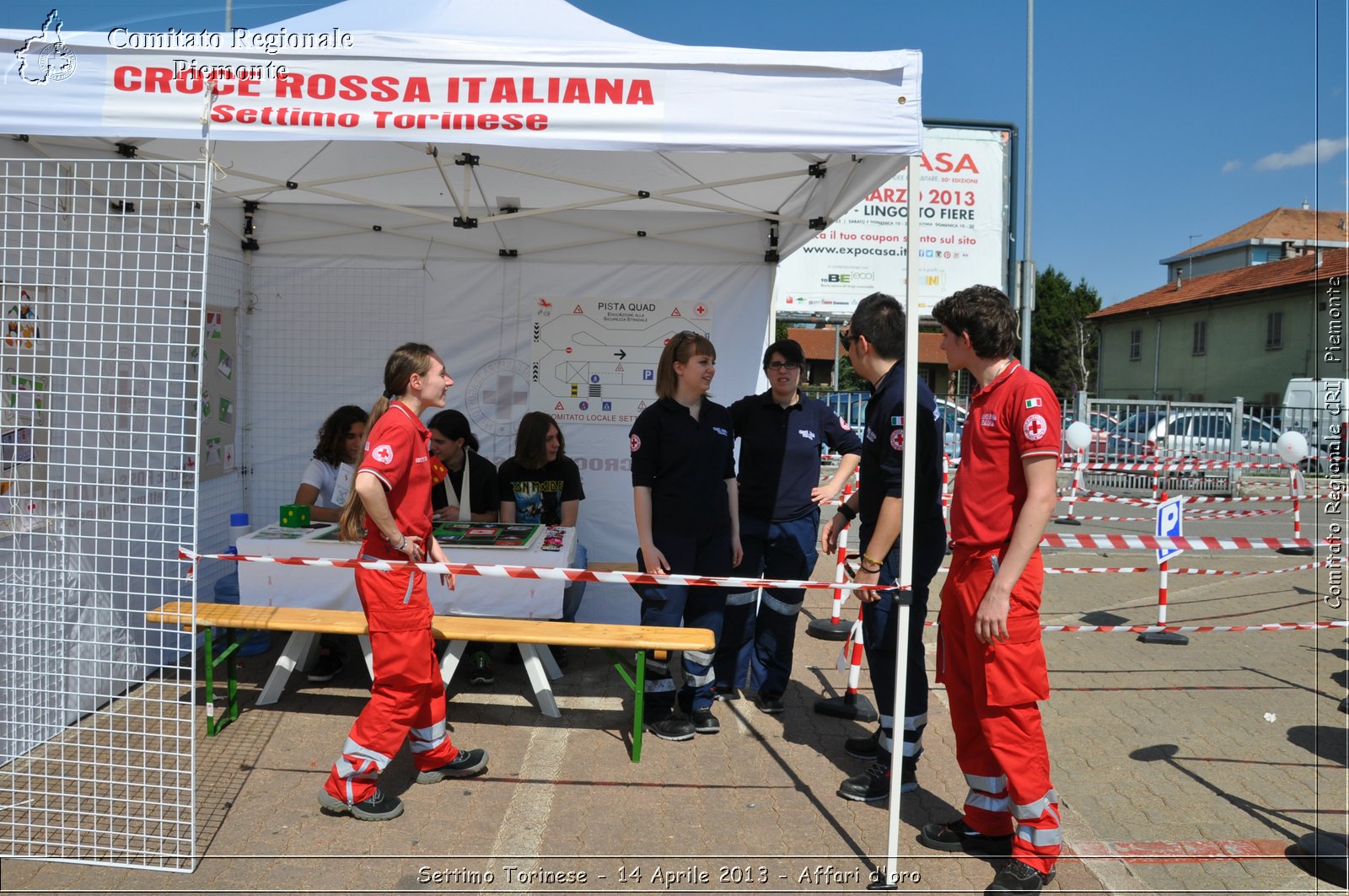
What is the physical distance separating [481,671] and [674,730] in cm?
130

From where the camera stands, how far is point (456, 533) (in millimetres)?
4926

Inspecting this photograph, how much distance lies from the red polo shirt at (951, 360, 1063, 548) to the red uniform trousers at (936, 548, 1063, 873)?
94 mm

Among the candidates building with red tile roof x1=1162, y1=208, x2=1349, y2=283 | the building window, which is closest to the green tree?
building with red tile roof x1=1162, y1=208, x2=1349, y2=283

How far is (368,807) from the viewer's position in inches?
137

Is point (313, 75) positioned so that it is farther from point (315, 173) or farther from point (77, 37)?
point (315, 173)

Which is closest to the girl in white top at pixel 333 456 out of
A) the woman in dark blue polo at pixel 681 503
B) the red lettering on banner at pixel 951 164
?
the woman in dark blue polo at pixel 681 503

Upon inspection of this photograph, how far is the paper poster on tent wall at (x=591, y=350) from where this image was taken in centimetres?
646

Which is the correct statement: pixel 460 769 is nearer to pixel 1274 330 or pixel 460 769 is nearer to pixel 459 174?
pixel 459 174

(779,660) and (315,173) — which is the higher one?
(315,173)

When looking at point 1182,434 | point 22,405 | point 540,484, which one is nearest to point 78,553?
point 22,405

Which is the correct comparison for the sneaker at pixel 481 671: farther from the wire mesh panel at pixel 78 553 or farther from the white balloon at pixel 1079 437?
the white balloon at pixel 1079 437

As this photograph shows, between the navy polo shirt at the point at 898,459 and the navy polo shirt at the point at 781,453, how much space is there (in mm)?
948

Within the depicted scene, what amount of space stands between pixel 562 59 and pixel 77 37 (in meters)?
1.73

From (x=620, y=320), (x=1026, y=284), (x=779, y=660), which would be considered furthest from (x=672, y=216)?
(x=1026, y=284)
